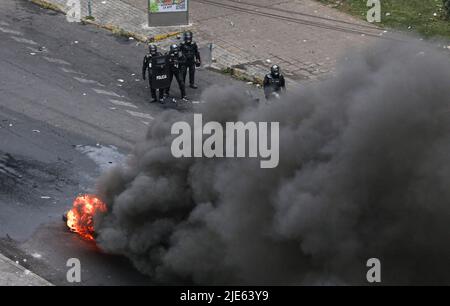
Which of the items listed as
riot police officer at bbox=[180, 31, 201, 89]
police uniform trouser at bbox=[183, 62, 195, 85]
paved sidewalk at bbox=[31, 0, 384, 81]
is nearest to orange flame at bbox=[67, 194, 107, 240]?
police uniform trouser at bbox=[183, 62, 195, 85]

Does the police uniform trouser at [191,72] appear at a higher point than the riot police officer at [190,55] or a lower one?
lower

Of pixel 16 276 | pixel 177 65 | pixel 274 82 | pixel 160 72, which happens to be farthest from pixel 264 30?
pixel 16 276

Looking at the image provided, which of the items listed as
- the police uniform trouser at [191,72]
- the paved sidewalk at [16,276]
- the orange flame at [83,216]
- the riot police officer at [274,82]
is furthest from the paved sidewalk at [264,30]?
the paved sidewalk at [16,276]

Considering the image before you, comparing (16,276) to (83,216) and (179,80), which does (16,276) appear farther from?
(179,80)

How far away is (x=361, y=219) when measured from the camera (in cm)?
1304

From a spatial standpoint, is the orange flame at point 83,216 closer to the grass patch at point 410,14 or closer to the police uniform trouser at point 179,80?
the police uniform trouser at point 179,80

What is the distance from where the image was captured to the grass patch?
86.7 ft

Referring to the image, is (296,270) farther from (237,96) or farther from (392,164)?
(237,96)

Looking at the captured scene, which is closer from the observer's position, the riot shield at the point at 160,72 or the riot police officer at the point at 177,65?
the riot shield at the point at 160,72

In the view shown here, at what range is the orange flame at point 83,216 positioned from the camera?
1598cm

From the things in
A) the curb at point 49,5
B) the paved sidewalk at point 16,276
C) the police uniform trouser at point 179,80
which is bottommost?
the paved sidewalk at point 16,276

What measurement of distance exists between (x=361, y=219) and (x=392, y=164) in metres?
0.90

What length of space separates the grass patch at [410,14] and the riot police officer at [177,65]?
24.4 feet
